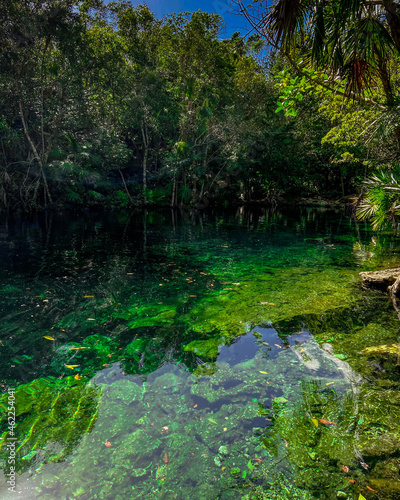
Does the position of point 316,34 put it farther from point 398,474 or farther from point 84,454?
point 84,454

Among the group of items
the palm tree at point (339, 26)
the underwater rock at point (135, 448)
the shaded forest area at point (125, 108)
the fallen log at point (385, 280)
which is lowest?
the underwater rock at point (135, 448)

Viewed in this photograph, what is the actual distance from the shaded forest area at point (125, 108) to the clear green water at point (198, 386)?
1107 cm

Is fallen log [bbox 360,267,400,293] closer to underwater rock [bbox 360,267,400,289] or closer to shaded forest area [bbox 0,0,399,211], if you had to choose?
underwater rock [bbox 360,267,400,289]

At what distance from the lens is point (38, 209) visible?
845 inches

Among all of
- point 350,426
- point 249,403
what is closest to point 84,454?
point 249,403

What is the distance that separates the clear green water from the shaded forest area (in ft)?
36.3

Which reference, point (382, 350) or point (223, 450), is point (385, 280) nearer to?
point (382, 350)

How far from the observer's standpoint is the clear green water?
2303mm

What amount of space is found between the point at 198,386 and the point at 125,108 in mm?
25411

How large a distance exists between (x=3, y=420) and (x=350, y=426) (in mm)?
3191

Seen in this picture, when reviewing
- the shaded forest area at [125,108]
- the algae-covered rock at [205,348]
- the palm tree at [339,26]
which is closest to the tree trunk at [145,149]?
the shaded forest area at [125,108]

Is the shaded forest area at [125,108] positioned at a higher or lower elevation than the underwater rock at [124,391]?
higher

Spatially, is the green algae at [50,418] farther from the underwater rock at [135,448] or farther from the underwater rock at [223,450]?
the underwater rock at [223,450]

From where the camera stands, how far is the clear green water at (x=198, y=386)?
90.7 inches
